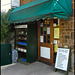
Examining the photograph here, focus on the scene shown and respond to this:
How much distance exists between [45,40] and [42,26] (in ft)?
3.07

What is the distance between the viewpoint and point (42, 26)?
20.8ft

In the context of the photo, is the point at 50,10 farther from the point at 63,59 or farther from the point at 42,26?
the point at 63,59

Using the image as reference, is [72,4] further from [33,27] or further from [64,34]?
[33,27]

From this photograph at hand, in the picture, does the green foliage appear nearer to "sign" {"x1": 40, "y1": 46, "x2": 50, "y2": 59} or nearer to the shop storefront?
the shop storefront

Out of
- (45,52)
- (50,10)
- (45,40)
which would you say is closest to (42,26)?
(45,40)

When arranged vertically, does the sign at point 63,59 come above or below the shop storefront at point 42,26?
below

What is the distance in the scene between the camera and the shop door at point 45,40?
579cm

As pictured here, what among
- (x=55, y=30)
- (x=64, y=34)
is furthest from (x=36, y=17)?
(x=64, y=34)

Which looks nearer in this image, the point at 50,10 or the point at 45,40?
the point at 50,10

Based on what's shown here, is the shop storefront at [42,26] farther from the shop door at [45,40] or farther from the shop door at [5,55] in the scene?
the shop door at [5,55]

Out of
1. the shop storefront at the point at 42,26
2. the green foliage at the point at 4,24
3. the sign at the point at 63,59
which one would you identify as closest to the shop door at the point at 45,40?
the shop storefront at the point at 42,26

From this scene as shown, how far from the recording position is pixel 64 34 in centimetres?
504

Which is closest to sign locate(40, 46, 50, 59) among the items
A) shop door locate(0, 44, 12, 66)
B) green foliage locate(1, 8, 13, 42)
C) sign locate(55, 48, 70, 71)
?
sign locate(55, 48, 70, 71)

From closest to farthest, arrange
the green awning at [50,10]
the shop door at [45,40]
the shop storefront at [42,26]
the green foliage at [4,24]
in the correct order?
the green awning at [50,10] → the shop storefront at [42,26] → the shop door at [45,40] → the green foliage at [4,24]
